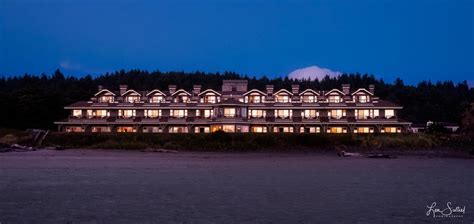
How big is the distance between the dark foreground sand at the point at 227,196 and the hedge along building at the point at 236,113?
44.5 metres

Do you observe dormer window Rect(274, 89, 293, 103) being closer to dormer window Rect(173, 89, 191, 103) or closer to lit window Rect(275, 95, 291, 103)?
lit window Rect(275, 95, 291, 103)

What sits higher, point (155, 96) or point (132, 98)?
point (155, 96)

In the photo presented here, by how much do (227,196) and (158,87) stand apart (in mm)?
126460

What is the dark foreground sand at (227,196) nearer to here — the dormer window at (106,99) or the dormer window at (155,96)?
the dormer window at (155,96)

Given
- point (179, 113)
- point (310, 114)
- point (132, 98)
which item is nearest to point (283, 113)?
point (310, 114)

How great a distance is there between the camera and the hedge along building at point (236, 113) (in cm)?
8262

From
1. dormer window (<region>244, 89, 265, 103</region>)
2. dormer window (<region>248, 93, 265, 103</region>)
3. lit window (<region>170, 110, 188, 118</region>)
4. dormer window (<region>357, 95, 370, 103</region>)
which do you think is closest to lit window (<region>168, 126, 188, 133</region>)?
lit window (<region>170, 110, 188, 118</region>)

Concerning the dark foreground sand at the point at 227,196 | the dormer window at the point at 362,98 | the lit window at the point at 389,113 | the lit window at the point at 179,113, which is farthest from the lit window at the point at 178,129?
the dark foreground sand at the point at 227,196

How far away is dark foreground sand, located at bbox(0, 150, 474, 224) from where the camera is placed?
62.1 feet

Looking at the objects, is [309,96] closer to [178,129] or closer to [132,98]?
[178,129]

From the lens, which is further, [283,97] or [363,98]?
[283,97]

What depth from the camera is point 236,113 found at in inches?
3255

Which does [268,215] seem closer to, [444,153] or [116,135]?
[444,153]

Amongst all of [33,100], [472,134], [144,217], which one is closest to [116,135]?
[33,100]
